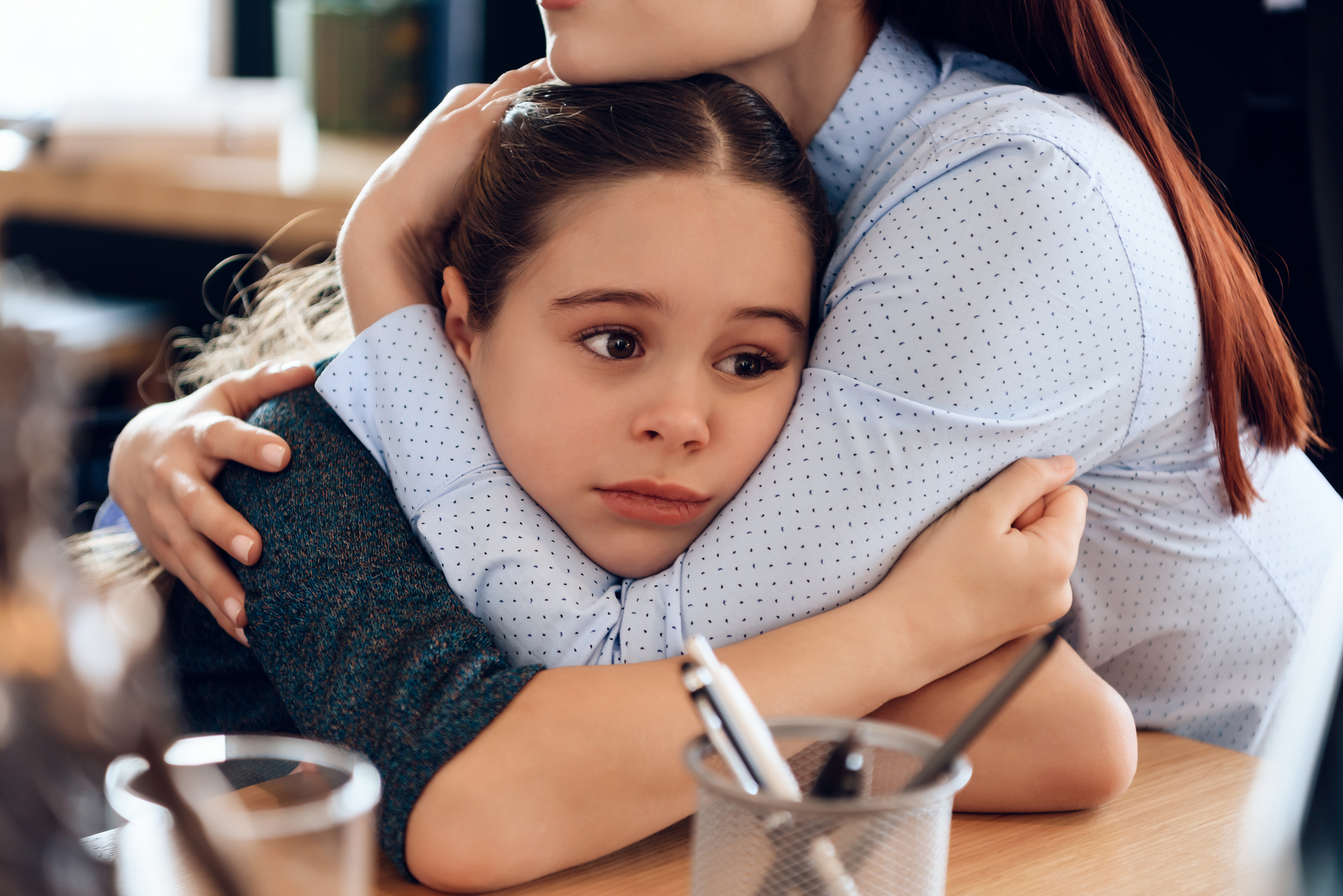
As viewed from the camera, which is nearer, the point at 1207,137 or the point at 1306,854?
the point at 1306,854

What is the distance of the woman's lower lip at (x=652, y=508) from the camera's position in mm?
851

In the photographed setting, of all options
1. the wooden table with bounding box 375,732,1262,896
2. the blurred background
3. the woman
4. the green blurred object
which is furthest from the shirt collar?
the green blurred object

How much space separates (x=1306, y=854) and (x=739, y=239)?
1.82 feet

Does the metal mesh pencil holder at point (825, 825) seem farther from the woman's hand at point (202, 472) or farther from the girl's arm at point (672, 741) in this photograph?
the woman's hand at point (202, 472)

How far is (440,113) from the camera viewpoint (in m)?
1.07

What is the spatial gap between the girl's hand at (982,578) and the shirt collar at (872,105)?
39cm

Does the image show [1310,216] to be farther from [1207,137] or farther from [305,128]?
[305,128]

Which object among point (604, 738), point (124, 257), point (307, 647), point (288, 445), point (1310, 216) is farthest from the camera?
point (124, 257)

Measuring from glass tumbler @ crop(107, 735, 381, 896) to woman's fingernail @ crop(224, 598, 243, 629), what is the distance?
1.35 ft

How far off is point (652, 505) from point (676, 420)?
0.07 meters

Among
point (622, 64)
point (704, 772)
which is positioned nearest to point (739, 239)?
point (622, 64)

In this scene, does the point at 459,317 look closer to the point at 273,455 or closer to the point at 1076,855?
the point at 273,455

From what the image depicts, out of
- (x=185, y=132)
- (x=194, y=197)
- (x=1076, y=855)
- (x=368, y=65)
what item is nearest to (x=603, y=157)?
(x=1076, y=855)

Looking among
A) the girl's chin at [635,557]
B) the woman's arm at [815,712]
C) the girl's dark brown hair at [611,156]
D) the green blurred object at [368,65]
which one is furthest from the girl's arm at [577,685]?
the green blurred object at [368,65]
